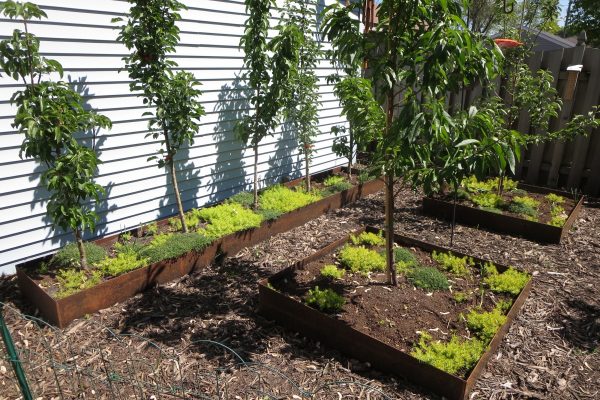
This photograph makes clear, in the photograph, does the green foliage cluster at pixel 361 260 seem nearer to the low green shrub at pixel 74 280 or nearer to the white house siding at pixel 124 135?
the low green shrub at pixel 74 280

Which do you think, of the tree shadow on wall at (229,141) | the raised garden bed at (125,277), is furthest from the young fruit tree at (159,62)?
the tree shadow on wall at (229,141)

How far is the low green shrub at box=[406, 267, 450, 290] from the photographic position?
3.90 meters

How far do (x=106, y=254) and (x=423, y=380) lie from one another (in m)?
3.45

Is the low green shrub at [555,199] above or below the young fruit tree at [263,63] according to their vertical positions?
below

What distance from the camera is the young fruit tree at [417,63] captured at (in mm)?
2639

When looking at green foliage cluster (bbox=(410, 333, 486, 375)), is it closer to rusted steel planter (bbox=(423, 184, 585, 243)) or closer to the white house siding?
rusted steel planter (bbox=(423, 184, 585, 243))

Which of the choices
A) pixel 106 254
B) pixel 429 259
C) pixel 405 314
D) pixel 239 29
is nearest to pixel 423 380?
pixel 405 314

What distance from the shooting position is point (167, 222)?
5.48 meters

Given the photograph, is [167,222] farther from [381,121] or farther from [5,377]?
[381,121]

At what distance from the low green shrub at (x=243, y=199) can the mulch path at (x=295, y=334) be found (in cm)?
90

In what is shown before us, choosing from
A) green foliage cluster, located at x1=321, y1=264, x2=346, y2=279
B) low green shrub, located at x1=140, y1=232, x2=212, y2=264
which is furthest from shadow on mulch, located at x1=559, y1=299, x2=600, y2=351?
low green shrub, located at x1=140, y1=232, x2=212, y2=264

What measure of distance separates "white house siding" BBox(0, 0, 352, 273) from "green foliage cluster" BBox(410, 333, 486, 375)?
385cm

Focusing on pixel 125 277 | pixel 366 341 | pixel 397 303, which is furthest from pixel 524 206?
pixel 125 277

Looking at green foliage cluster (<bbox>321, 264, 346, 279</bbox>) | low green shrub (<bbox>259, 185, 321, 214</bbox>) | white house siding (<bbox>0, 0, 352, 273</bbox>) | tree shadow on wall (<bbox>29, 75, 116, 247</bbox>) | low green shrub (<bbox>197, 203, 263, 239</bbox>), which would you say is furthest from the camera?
low green shrub (<bbox>259, 185, 321, 214</bbox>)
